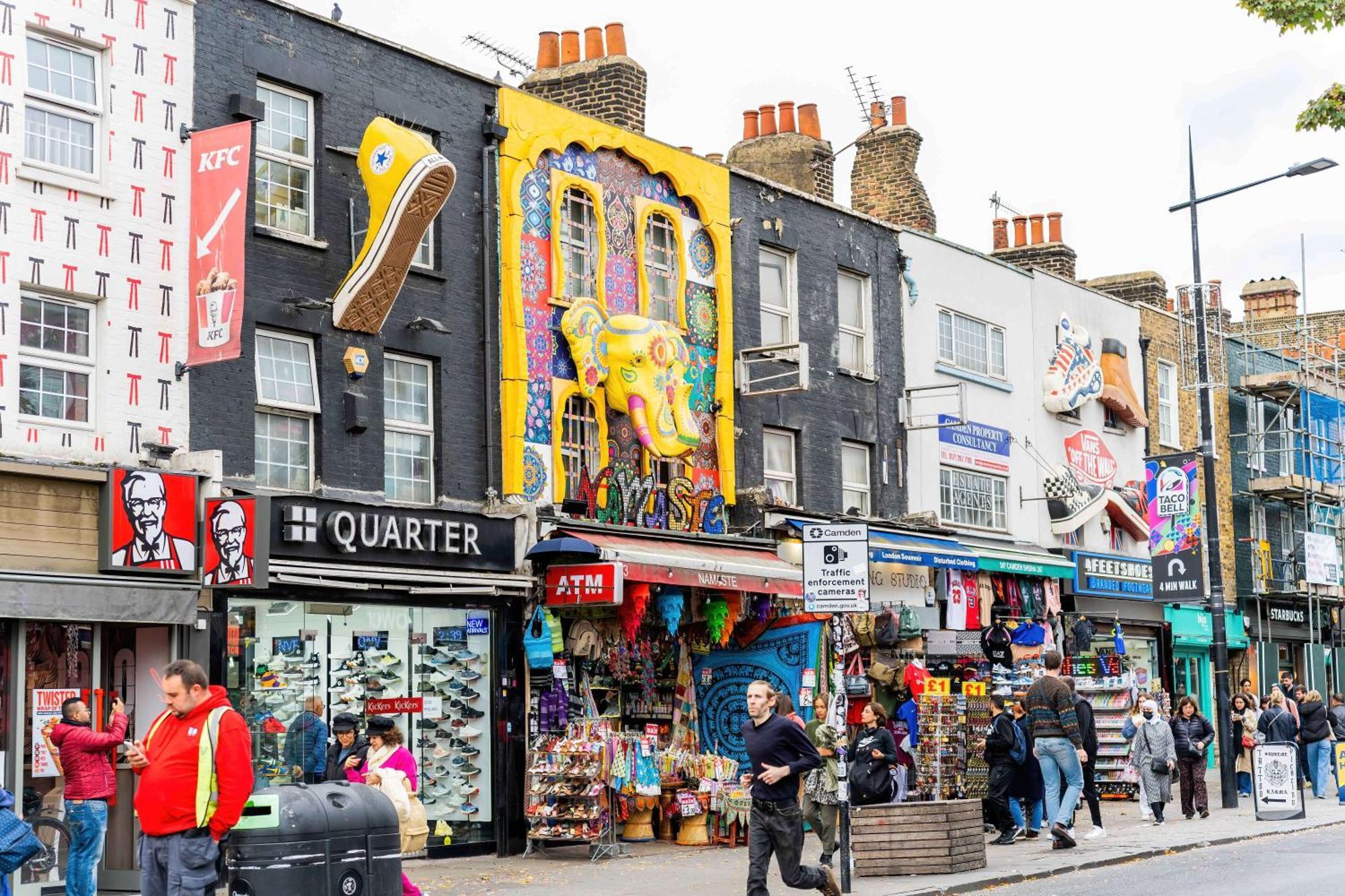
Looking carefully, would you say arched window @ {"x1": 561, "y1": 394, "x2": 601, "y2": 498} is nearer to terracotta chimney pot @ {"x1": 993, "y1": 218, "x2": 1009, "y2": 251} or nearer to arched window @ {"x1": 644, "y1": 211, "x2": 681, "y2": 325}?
arched window @ {"x1": 644, "y1": 211, "x2": 681, "y2": 325}

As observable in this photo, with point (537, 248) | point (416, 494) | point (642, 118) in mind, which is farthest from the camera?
point (642, 118)

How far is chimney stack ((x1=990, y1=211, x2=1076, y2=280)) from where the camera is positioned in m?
34.7

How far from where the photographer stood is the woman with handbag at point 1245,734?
89.5ft

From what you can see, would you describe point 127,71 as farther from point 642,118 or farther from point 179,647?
point 642,118

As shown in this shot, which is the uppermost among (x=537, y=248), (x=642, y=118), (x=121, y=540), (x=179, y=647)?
(x=642, y=118)

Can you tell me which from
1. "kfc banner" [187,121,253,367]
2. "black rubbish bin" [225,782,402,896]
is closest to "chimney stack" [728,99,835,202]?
"kfc banner" [187,121,253,367]

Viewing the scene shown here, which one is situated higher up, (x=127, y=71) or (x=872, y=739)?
(x=127, y=71)

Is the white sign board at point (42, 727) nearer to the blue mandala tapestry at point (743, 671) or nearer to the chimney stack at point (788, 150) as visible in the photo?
the blue mandala tapestry at point (743, 671)

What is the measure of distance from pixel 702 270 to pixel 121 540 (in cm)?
1033

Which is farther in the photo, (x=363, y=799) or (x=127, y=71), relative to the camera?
(x=127, y=71)

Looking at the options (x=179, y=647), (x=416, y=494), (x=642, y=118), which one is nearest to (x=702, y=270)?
(x=642, y=118)

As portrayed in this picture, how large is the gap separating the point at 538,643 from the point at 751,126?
40.6ft

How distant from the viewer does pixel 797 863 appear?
1284cm

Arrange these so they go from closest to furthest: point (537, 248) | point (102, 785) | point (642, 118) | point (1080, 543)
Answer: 1. point (102, 785)
2. point (537, 248)
3. point (642, 118)
4. point (1080, 543)
